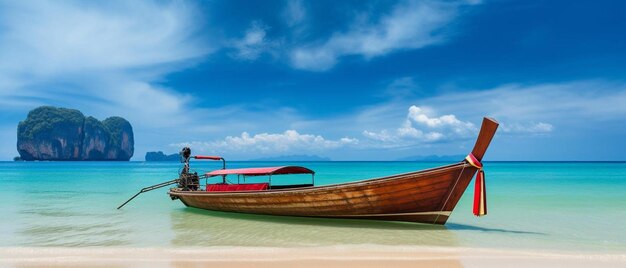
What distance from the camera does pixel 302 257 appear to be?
9.26 metres

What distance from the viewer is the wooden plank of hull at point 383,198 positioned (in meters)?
11.3

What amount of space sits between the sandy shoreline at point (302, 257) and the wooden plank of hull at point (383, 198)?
191 centimetres

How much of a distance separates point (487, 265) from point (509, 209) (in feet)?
38.5

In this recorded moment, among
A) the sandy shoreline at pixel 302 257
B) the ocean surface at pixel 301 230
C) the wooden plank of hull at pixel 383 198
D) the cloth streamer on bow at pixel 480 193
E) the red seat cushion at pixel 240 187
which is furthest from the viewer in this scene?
the red seat cushion at pixel 240 187

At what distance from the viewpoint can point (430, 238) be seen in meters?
11.3

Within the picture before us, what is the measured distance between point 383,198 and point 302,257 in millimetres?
3745

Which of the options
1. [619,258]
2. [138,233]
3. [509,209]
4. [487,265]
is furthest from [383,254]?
[509,209]

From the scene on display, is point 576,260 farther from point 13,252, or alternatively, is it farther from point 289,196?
point 13,252

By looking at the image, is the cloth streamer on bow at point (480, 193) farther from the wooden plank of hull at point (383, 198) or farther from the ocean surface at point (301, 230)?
the ocean surface at point (301, 230)

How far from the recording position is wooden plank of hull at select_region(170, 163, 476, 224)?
11336 mm

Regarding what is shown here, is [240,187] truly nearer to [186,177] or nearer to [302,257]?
[186,177]

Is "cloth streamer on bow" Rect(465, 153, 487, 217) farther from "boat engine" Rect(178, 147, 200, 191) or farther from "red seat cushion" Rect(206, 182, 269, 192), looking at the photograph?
"boat engine" Rect(178, 147, 200, 191)

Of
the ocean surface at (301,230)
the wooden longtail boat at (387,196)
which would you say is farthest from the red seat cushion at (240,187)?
the ocean surface at (301,230)

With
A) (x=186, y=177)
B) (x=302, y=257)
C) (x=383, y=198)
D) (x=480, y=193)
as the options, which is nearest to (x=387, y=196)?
(x=383, y=198)
